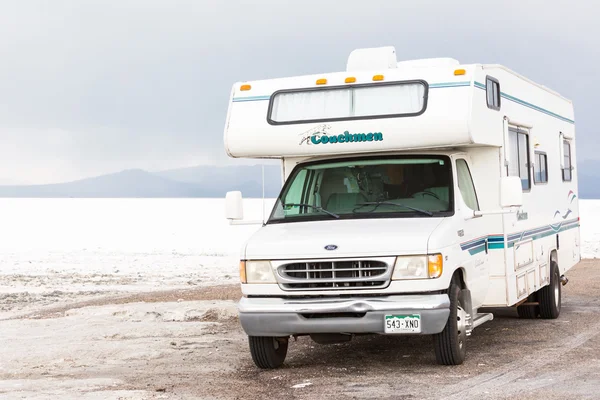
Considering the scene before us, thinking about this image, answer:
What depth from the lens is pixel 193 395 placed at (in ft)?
28.4

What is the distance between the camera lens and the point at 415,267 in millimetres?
9039

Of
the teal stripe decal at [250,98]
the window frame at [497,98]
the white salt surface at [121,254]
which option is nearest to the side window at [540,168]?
the window frame at [497,98]

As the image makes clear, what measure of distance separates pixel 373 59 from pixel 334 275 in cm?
291

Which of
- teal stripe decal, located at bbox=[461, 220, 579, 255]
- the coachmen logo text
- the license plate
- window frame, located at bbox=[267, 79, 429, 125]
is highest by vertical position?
window frame, located at bbox=[267, 79, 429, 125]

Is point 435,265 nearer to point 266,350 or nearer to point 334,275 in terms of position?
point 334,275

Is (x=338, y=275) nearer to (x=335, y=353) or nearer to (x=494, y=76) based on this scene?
(x=335, y=353)

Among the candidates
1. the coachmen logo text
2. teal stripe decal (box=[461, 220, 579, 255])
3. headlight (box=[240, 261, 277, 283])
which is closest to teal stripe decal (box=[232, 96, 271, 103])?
the coachmen logo text

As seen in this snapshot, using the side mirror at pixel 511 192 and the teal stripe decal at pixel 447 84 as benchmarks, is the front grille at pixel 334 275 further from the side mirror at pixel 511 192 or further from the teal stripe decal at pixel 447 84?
the teal stripe decal at pixel 447 84

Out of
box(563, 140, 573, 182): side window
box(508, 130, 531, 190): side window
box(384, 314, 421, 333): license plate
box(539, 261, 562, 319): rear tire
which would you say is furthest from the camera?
box(563, 140, 573, 182): side window

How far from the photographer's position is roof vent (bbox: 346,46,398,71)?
10.9 m

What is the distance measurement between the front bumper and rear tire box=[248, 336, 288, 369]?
357mm

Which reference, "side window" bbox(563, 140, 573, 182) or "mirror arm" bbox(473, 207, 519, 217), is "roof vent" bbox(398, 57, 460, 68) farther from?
"side window" bbox(563, 140, 573, 182)

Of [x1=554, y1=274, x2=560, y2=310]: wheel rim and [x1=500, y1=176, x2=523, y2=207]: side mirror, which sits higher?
[x1=500, y1=176, x2=523, y2=207]: side mirror

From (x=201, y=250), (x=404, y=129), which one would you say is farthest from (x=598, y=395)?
(x=201, y=250)
